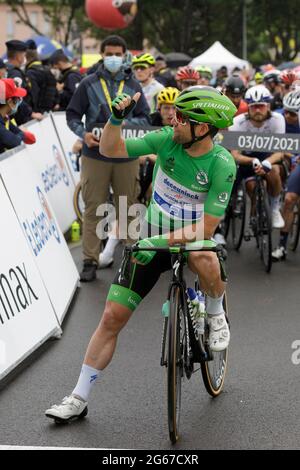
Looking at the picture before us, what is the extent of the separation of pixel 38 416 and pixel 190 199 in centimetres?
157

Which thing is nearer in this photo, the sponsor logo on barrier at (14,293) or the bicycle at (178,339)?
the bicycle at (178,339)

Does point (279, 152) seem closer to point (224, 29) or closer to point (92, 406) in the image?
point (92, 406)

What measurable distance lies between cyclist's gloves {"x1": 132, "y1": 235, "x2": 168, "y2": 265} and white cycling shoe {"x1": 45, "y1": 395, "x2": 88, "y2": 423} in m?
0.91

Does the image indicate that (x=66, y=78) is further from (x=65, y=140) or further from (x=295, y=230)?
(x=295, y=230)

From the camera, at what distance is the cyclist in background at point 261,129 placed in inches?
433

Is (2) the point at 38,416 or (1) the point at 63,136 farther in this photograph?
(1) the point at 63,136

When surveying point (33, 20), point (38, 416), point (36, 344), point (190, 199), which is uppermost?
point (190, 199)

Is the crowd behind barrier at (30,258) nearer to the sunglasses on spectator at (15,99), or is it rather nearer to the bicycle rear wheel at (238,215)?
the sunglasses on spectator at (15,99)

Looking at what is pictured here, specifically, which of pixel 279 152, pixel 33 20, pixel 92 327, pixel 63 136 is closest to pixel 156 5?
pixel 63 136

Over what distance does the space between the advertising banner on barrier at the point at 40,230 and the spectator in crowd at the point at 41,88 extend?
516 centimetres

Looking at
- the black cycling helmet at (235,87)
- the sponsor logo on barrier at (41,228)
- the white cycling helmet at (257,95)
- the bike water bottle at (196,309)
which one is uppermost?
the bike water bottle at (196,309)

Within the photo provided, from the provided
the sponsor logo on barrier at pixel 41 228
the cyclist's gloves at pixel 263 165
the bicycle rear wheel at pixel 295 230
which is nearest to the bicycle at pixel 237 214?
the bicycle rear wheel at pixel 295 230

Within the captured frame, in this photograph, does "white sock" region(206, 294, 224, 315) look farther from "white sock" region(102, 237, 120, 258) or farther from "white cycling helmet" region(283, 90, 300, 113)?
"white cycling helmet" region(283, 90, 300, 113)

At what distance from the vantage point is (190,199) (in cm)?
546
